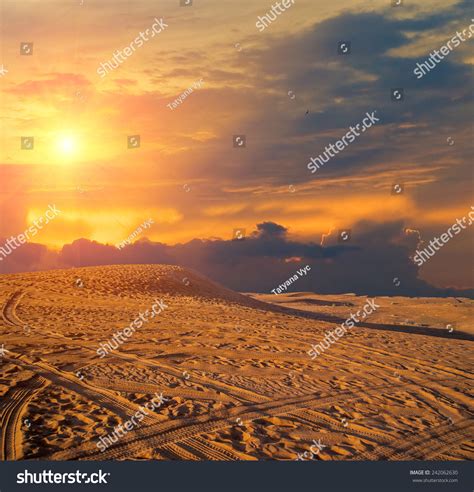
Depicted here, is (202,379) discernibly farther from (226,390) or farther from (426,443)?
(426,443)

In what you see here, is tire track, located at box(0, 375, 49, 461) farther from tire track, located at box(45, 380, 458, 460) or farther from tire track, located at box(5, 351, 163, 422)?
tire track, located at box(45, 380, 458, 460)

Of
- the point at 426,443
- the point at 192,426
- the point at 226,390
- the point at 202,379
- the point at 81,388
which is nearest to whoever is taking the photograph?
the point at 192,426

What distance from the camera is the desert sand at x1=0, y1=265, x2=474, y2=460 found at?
28.8 feet

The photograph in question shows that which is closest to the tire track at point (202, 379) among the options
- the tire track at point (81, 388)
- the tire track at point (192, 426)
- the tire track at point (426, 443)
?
the tire track at point (192, 426)

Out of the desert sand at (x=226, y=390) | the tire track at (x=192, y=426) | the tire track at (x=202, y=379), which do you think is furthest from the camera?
the tire track at (x=202, y=379)

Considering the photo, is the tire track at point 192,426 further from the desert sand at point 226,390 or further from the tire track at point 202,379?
the tire track at point 202,379

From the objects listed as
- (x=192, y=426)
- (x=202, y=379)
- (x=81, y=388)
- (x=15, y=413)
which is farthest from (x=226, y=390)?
(x=15, y=413)

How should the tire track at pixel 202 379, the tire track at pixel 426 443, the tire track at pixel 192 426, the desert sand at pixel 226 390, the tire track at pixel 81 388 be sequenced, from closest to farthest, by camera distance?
1. the tire track at pixel 192 426
2. the desert sand at pixel 226 390
3. the tire track at pixel 426 443
4. the tire track at pixel 81 388
5. the tire track at pixel 202 379

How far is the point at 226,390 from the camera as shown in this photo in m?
11.5

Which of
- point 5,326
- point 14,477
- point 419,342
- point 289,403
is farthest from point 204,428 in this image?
point 419,342

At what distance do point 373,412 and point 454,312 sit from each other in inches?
1213

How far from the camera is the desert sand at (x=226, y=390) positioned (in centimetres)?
879

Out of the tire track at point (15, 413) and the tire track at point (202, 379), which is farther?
the tire track at point (202, 379)

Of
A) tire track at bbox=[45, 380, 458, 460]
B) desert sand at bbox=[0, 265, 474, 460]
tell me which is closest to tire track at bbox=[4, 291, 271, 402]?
desert sand at bbox=[0, 265, 474, 460]
